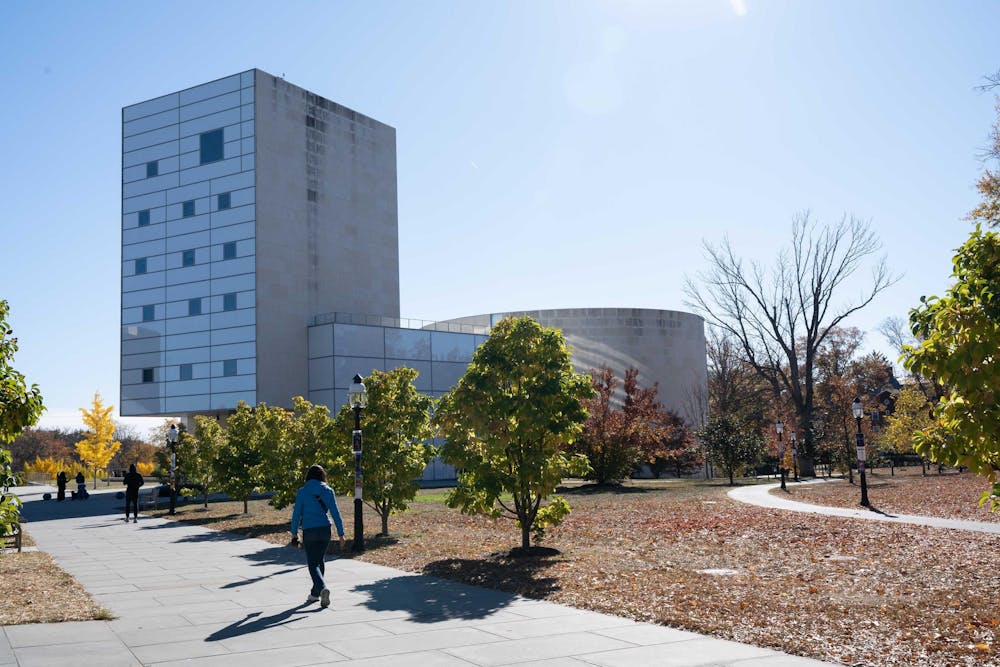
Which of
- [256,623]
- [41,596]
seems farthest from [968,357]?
[41,596]

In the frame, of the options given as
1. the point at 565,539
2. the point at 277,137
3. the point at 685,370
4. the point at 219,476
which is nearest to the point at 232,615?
the point at 565,539

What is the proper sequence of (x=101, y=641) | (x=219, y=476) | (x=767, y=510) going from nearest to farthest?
1. (x=101, y=641)
2. (x=767, y=510)
3. (x=219, y=476)

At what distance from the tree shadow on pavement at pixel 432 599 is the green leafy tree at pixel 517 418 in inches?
105

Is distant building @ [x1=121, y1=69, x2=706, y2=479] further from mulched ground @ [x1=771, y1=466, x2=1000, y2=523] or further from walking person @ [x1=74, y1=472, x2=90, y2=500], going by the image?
mulched ground @ [x1=771, y1=466, x2=1000, y2=523]

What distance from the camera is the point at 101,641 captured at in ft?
28.7

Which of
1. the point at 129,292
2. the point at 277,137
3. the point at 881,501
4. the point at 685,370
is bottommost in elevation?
the point at 881,501

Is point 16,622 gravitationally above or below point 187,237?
below

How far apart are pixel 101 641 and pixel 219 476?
23112 mm

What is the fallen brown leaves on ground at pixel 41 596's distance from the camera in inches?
396

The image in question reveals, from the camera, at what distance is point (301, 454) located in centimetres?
2322

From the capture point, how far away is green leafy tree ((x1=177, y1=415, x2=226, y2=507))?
33250 millimetres

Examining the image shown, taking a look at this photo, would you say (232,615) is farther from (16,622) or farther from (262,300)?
(262,300)

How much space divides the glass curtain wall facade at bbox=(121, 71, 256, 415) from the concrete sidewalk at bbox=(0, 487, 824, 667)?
3883 cm

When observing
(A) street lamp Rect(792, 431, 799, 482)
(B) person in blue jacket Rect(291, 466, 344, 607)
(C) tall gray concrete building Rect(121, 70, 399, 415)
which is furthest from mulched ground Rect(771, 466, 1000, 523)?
(C) tall gray concrete building Rect(121, 70, 399, 415)
